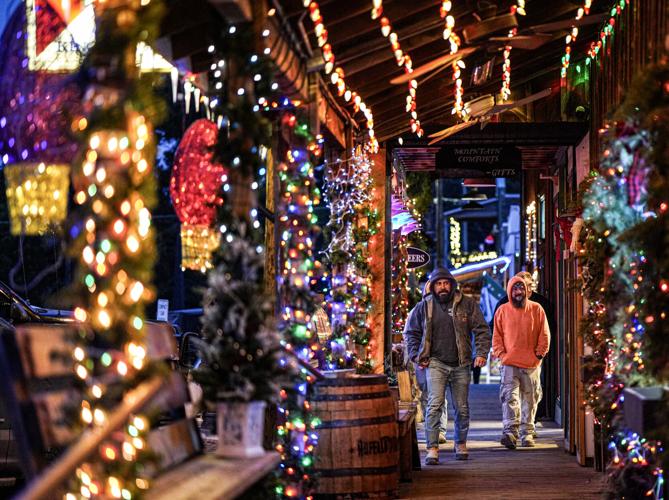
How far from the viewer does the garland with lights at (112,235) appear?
406 cm

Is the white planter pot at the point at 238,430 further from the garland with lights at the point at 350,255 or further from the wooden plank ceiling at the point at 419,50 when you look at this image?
the garland with lights at the point at 350,255

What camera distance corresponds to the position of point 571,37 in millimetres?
10383

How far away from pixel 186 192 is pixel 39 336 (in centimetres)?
280

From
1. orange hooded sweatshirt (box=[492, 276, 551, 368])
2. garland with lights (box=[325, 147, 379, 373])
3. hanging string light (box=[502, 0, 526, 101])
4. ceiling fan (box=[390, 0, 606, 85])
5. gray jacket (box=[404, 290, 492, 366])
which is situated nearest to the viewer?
ceiling fan (box=[390, 0, 606, 85])

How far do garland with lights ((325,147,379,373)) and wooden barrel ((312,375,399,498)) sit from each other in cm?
157

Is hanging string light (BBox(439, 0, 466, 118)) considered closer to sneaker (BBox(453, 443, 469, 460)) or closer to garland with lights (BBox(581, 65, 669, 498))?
garland with lights (BBox(581, 65, 669, 498))

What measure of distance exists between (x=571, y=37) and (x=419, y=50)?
4.78 ft

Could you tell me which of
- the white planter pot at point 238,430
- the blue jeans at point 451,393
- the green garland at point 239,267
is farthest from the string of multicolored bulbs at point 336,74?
the white planter pot at point 238,430

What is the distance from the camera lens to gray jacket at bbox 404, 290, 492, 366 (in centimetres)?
1190

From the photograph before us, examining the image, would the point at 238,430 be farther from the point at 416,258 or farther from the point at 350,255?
the point at 416,258

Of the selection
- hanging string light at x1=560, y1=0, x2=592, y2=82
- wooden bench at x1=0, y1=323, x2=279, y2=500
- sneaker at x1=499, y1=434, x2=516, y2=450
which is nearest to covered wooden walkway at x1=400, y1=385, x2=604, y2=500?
sneaker at x1=499, y1=434, x2=516, y2=450

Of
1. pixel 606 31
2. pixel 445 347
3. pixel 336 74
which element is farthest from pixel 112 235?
pixel 445 347

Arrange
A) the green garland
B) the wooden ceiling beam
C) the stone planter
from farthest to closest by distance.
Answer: the wooden ceiling beam
the green garland
the stone planter

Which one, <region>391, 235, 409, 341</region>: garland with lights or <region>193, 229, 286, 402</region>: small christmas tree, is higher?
<region>391, 235, 409, 341</region>: garland with lights
